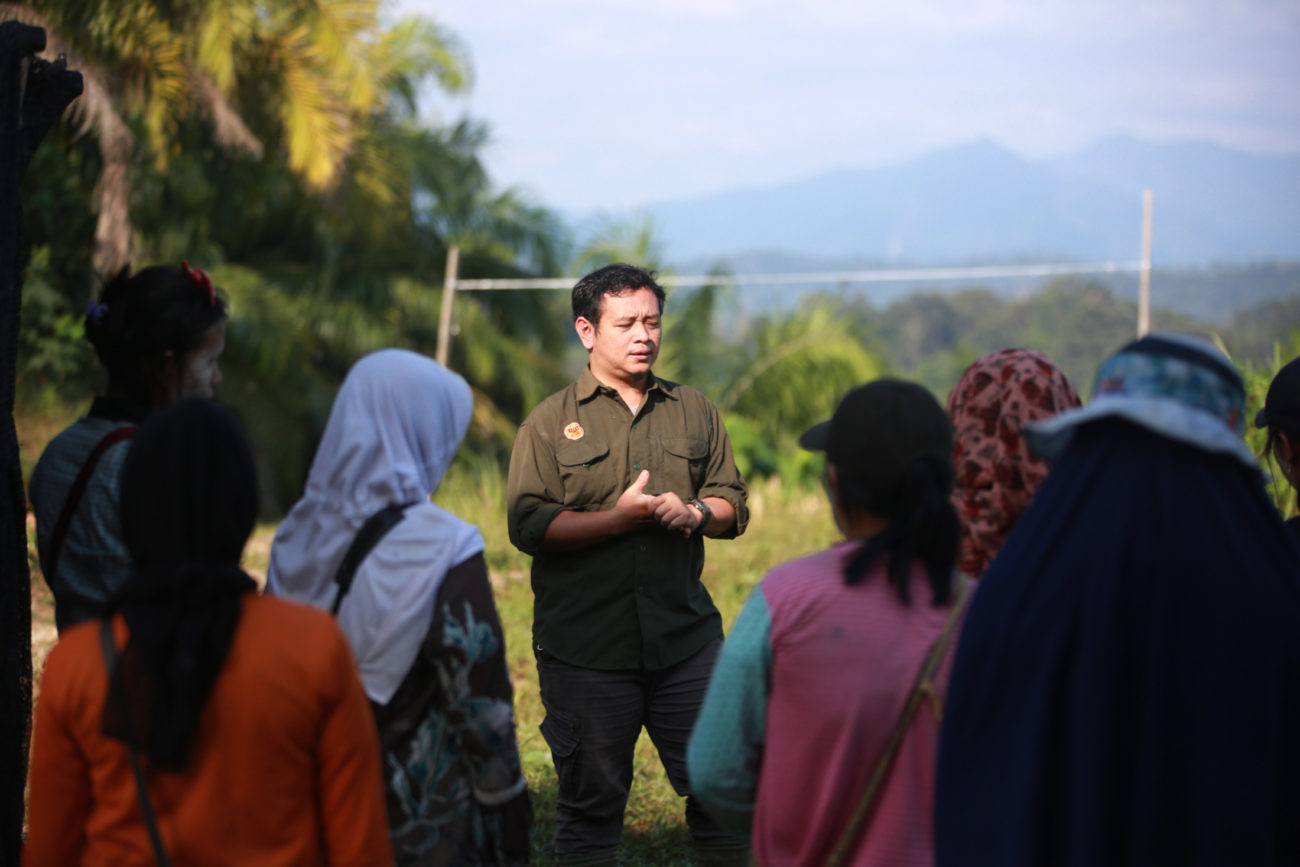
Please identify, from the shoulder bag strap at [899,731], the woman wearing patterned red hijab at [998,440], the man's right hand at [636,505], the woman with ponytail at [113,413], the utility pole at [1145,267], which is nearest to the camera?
the shoulder bag strap at [899,731]

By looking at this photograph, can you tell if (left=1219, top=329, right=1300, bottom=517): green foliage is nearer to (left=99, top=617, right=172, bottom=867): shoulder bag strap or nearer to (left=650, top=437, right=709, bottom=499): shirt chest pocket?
(left=650, top=437, right=709, bottom=499): shirt chest pocket

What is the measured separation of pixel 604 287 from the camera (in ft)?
11.1

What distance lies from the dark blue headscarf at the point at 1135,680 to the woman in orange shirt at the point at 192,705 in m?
1.03

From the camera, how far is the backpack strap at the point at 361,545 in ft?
7.10

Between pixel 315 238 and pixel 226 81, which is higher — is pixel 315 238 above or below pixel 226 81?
below

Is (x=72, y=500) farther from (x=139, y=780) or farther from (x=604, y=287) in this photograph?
(x=604, y=287)

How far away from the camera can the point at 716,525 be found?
329 cm

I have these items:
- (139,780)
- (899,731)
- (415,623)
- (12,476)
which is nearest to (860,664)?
(899,731)

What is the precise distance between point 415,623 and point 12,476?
1.22 meters

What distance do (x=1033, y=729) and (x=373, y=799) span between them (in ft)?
3.55

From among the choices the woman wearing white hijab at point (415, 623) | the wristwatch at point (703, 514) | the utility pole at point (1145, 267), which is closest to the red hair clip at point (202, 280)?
the woman wearing white hijab at point (415, 623)

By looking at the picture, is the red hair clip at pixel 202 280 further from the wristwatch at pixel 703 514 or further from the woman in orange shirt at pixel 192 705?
the wristwatch at pixel 703 514

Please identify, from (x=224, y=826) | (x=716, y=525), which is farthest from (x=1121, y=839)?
(x=716, y=525)

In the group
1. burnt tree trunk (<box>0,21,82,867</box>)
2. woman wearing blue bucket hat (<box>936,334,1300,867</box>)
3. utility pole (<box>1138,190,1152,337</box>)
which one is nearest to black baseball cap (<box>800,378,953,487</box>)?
woman wearing blue bucket hat (<box>936,334,1300,867</box>)
